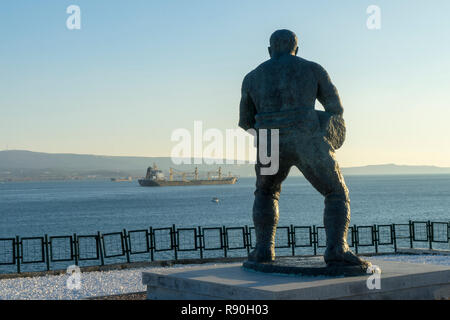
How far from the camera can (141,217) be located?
7169cm

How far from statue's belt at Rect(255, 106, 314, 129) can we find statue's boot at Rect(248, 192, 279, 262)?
109 centimetres

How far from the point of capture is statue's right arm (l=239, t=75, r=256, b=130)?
9.10 meters

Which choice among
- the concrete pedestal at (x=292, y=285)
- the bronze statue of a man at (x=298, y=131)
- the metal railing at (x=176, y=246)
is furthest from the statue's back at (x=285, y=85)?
the metal railing at (x=176, y=246)

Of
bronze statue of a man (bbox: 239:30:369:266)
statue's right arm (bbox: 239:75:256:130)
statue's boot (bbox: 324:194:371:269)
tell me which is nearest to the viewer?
statue's boot (bbox: 324:194:371:269)

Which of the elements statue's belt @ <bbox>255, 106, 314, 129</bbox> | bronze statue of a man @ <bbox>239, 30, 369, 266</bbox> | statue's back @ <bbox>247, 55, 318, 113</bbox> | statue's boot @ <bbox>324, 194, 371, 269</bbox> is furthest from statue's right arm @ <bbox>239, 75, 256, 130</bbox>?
statue's boot @ <bbox>324, 194, 371, 269</bbox>

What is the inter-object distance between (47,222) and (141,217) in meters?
11.0

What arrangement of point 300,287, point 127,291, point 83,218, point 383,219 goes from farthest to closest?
point 83,218 < point 383,219 < point 127,291 < point 300,287

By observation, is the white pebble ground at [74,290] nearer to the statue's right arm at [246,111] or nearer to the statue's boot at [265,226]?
the statue's boot at [265,226]

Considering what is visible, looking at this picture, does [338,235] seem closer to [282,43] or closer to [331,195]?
[331,195]

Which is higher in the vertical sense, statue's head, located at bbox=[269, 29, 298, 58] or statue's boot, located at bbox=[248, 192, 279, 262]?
statue's head, located at bbox=[269, 29, 298, 58]

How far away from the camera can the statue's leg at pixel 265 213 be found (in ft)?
29.2

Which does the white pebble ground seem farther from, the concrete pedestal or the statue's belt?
the statue's belt

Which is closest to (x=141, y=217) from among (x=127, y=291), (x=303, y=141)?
(x=127, y=291)
